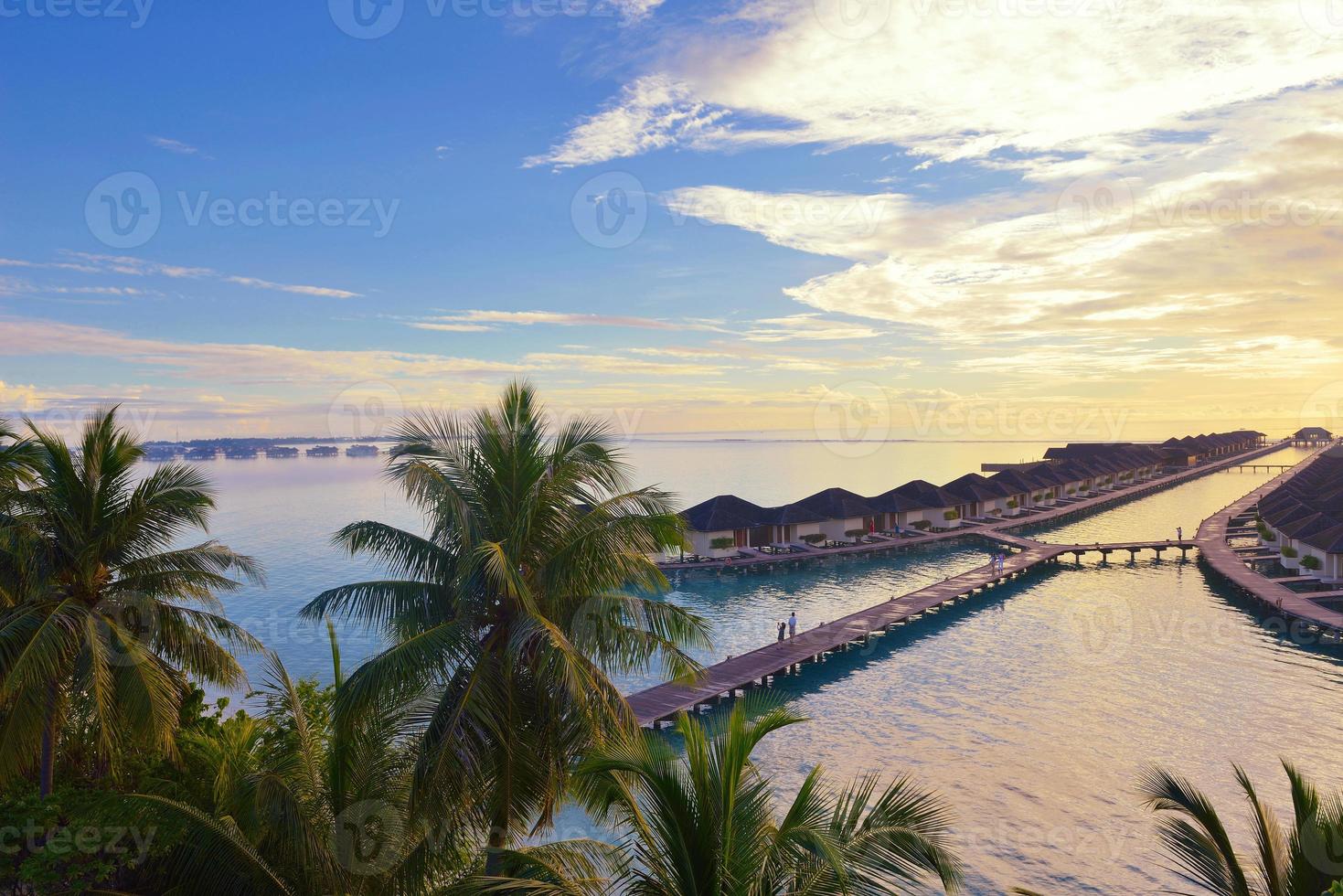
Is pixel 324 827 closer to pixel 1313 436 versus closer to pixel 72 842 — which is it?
pixel 72 842

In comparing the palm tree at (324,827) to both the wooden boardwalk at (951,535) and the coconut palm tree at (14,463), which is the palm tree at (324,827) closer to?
the coconut palm tree at (14,463)

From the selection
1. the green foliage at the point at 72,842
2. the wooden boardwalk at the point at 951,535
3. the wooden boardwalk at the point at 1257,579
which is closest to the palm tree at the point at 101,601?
the green foliage at the point at 72,842

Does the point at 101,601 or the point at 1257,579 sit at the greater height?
the point at 101,601

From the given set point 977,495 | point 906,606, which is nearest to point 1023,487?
point 977,495

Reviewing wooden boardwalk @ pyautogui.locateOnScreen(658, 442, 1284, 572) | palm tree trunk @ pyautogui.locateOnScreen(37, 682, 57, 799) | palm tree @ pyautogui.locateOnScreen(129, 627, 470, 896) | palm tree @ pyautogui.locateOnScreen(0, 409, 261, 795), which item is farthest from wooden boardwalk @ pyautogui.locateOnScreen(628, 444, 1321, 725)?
palm tree trunk @ pyautogui.locateOnScreen(37, 682, 57, 799)

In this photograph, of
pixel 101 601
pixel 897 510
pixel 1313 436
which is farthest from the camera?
pixel 1313 436

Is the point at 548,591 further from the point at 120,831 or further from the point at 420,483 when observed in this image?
the point at 120,831

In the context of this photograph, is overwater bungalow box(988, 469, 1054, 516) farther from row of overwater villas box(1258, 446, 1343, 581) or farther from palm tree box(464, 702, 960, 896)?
palm tree box(464, 702, 960, 896)
